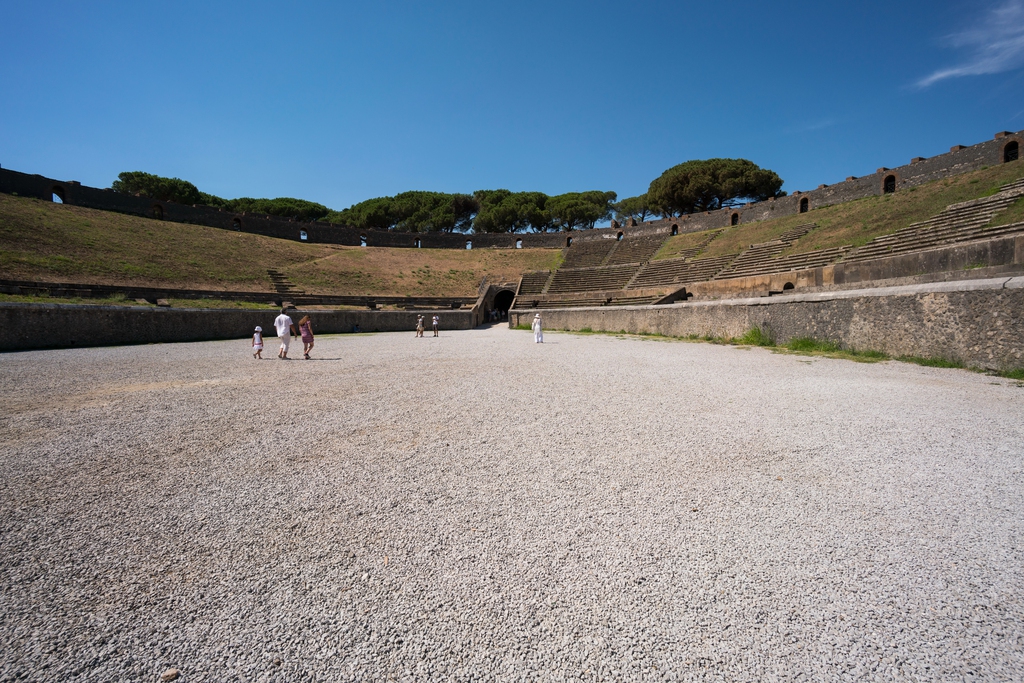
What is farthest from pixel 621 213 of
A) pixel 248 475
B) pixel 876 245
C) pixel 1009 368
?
pixel 248 475

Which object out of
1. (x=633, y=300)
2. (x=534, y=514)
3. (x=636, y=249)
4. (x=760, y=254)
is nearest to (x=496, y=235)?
(x=636, y=249)

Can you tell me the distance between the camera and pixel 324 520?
2.59 metres

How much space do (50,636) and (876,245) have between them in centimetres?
2433

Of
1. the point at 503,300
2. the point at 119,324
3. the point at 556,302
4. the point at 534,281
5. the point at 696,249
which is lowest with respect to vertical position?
the point at 119,324

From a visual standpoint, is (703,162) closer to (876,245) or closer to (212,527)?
(876,245)

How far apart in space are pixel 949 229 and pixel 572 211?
48.4m

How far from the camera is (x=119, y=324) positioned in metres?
13.8

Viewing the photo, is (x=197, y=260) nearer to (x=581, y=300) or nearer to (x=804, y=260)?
(x=581, y=300)

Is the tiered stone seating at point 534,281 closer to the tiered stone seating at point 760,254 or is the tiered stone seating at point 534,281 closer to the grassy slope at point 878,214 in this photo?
the grassy slope at point 878,214

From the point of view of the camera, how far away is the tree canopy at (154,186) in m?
53.2

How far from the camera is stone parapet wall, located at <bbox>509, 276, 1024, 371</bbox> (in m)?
6.55

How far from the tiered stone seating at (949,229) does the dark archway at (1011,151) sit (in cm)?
877

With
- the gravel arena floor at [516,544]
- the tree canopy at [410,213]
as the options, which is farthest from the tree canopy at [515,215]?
the gravel arena floor at [516,544]

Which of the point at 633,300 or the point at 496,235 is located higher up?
the point at 496,235
